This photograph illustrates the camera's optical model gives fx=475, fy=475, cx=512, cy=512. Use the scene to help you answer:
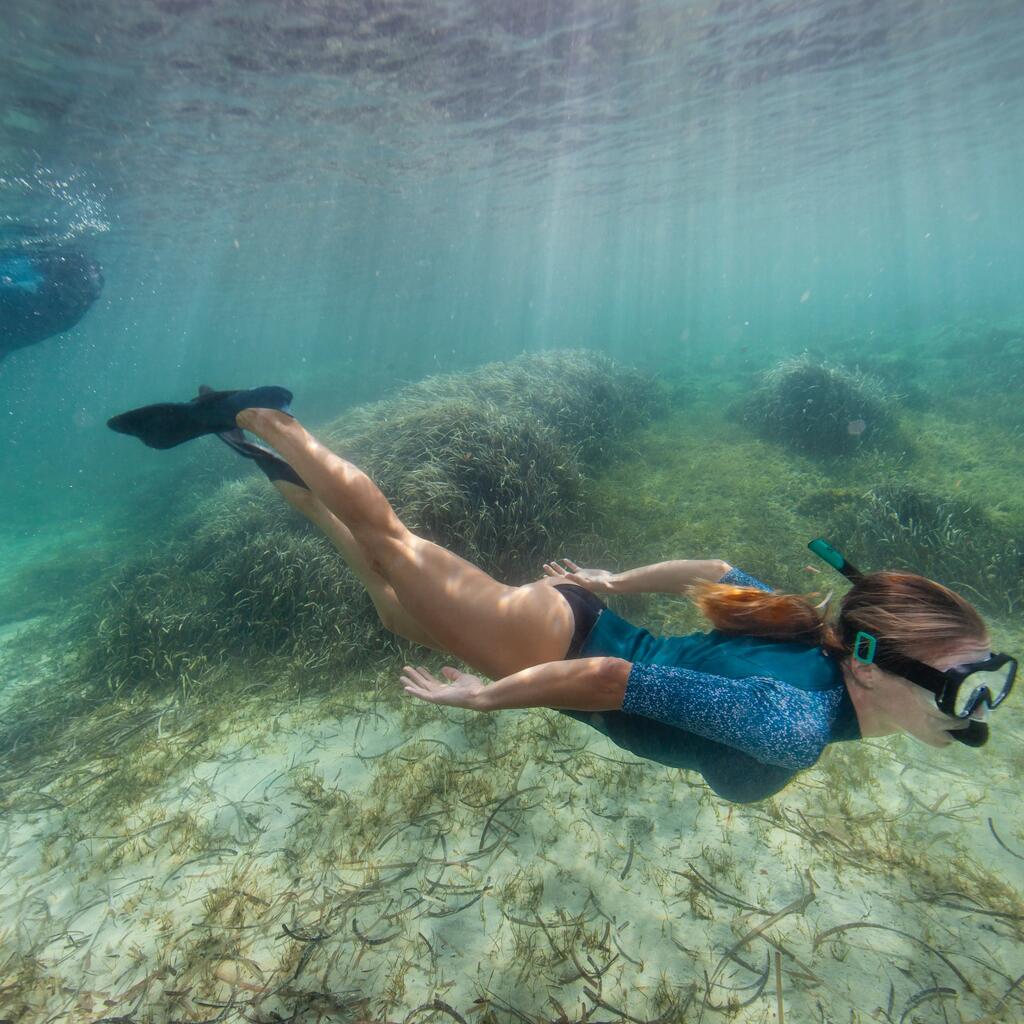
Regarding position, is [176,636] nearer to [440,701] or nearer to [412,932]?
[412,932]

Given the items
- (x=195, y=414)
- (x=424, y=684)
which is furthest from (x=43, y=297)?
(x=424, y=684)

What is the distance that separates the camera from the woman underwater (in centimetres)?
191

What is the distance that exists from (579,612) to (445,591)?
804mm

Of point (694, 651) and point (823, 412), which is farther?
point (823, 412)

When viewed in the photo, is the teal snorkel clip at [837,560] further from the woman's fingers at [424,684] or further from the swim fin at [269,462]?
the swim fin at [269,462]

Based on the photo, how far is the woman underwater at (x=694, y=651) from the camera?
191 cm

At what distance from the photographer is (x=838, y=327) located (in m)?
31.7

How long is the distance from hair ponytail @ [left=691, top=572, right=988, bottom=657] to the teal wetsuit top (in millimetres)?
87

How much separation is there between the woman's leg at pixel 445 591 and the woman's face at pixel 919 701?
1.44 m

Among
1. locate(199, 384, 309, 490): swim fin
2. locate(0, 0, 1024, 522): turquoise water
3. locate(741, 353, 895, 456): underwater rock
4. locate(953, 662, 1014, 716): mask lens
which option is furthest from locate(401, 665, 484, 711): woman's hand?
locate(0, 0, 1024, 522): turquoise water

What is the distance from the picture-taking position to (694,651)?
8.41ft

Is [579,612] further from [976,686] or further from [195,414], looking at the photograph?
[195,414]

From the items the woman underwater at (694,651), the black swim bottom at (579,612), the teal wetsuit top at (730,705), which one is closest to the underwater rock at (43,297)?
the woman underwater at (694,651)

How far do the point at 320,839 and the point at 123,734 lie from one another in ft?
9.84
